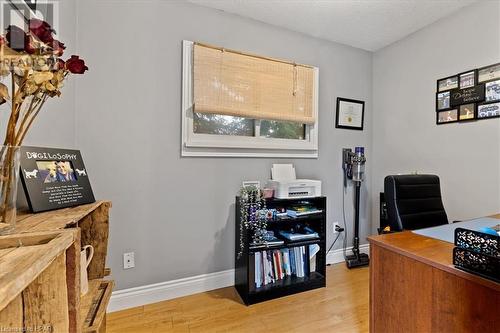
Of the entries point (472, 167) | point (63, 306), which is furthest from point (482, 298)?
point (472, 167)

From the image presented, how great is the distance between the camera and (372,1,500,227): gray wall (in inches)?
77.7

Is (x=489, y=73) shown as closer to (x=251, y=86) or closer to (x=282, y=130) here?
(x=282, y=130)

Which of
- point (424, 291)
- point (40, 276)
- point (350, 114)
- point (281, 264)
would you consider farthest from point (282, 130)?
point (40, 276)

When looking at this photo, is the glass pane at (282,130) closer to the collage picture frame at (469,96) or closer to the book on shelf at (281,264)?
the book on shelf at (281,264)

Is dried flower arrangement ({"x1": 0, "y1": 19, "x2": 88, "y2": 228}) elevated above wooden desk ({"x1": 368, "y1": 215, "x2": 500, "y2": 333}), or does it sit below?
above

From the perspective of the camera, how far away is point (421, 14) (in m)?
2.22

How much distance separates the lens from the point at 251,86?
2227 mm

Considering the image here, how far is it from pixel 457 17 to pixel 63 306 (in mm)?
3245

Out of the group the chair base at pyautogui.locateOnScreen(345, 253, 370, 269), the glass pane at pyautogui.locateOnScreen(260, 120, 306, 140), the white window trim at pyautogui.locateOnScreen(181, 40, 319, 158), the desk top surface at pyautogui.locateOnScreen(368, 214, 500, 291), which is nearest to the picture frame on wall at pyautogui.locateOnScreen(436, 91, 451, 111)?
the white window trim at pyautogui.locateOnScreen(181, 40, 319, 158)

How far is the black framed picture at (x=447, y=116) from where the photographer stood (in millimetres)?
2178

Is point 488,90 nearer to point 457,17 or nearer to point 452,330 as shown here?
point 457,17

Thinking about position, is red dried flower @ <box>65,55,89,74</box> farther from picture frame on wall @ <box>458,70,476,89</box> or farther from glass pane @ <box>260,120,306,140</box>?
picture frame on wall @ <box>458,70,476,89</box>

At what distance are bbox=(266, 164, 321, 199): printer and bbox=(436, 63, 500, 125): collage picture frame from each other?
1370 mm

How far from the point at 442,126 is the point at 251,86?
1842 mm
